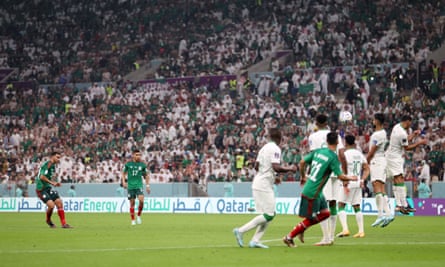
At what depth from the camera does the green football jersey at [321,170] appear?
16.2 m

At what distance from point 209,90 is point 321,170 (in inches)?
1414

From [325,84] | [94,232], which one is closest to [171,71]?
[325,84]

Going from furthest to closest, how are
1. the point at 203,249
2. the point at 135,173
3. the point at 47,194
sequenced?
the point at 135,173 < the point at 47,194 < the point at 203,249

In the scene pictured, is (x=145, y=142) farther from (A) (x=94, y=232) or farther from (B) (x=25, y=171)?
(A) (x=94, y=232)

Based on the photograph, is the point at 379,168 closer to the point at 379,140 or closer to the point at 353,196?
the point at 379,140

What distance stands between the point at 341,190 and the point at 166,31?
40640mm

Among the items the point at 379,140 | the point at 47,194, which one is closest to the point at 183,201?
the point at 47,194

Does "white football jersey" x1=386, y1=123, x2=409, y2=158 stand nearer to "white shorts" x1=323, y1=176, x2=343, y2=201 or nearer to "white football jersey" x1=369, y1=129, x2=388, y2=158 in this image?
"white football jersey" x1=369, y1=129, x2=388, y2=158

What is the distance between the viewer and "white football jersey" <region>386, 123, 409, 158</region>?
22.2 meters

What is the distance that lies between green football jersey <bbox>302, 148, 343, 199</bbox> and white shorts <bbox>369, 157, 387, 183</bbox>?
20.5 feet

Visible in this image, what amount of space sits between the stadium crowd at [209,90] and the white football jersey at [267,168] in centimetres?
2162

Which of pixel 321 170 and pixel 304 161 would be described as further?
pixel 304 161

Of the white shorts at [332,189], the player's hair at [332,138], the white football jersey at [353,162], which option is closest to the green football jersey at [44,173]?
the white football jersey at [353,162]

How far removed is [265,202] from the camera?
1627 centimetres
